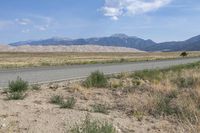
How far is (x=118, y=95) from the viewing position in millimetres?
14109

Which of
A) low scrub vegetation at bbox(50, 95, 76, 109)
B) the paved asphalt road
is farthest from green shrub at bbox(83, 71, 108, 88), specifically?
low scrub vegetation at bbox(50, 95, 76, 109)

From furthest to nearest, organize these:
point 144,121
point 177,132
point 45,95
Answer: point 45,95 < point 144,121 < point 177,132

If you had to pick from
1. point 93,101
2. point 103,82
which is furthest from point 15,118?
point 103,82

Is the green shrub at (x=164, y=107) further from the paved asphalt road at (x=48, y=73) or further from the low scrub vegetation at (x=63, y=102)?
the paved asphalt road at (x=48, y=73)

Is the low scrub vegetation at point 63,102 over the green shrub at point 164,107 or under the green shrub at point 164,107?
over

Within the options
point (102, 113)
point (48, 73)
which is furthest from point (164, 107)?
point (48, 73)

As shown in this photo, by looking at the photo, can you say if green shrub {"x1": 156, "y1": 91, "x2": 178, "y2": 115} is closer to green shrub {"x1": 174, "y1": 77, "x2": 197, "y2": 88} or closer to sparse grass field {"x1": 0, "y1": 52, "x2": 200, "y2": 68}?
green shrub {"x1": 174, "y1": 77, "x2": 197, "y2": 88}

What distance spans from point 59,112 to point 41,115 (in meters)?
0.62

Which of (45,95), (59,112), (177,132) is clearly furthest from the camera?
(45,95)

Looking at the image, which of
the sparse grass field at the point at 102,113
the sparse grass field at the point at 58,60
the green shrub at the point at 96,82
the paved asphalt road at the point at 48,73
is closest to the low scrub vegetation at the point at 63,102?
the sparse grass field at the point at 102,113

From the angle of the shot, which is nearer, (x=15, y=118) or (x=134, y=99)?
(x=15, y=118)

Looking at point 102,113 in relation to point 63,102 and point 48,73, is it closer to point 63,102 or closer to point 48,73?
point 63,102

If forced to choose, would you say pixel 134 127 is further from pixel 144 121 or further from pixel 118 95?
pixel 118 95

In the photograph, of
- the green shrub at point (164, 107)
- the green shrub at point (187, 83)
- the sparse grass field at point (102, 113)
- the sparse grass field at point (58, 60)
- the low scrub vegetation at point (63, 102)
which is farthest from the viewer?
the sparse grass field at point (58, 60)
